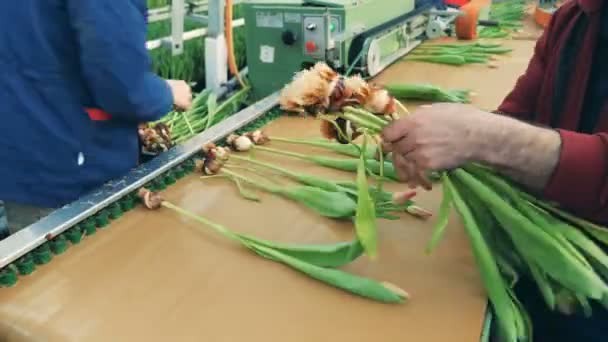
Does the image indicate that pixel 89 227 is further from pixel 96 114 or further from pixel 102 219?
pixel 96 114

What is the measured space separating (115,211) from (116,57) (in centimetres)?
34

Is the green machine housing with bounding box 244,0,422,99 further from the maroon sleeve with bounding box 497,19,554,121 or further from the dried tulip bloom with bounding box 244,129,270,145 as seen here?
the maroon sleeve with bounding box 497,19,554,121

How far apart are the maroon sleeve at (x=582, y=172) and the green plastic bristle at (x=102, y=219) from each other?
781mm

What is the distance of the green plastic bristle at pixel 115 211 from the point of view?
1097 millimetres

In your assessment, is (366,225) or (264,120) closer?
(366,225)

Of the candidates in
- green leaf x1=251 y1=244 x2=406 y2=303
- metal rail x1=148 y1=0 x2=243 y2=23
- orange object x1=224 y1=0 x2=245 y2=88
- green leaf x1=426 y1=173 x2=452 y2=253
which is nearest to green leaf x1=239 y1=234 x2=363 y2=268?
green leaf x1=251 y1=244 x2=406 y2=303

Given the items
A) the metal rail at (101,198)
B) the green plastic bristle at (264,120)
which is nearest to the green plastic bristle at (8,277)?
the metal rail at (101,198)

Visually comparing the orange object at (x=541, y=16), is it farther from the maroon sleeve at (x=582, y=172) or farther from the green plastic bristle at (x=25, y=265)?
the green plastic bristle at (x=25, y=265)

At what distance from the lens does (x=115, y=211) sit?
1.10m

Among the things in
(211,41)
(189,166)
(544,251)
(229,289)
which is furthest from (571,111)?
(211,41)

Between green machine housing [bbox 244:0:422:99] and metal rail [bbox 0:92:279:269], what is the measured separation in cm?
35

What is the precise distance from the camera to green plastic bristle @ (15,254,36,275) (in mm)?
912

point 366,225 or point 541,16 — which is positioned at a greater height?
point 541,16

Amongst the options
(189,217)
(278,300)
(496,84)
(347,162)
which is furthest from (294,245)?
(496,84)
